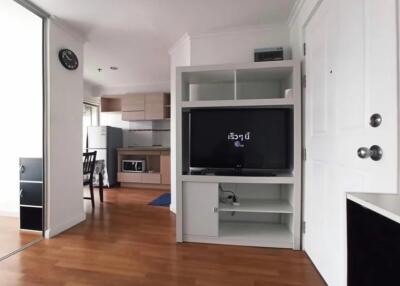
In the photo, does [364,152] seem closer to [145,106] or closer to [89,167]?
[89,167]

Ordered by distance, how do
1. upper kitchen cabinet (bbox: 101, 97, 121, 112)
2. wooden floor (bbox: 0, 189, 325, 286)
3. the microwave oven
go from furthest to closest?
upper kitchen cabinet (bbox: 101, 97, 121, 112) → the microwave oven → wooden floor (bbox: 0, 189, 325, 286)

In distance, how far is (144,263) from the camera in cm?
186

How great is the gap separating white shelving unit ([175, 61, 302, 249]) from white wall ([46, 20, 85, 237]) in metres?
1.34

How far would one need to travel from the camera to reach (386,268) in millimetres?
594

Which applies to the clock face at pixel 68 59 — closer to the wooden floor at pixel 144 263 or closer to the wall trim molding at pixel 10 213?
the wooden floor at pixel 144 263

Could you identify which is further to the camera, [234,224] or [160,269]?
[234,224]

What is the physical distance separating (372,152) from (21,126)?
11.3 ft

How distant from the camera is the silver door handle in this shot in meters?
1.00

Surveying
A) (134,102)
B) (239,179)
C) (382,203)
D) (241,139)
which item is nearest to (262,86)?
(241,139)

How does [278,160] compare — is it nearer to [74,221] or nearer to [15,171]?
[74,221]

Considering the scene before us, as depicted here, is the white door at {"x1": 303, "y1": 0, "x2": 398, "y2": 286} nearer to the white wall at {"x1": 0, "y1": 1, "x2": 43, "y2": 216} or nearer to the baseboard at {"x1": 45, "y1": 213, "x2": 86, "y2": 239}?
the baseboard at {"x1": 45, "y1": 213, "x2": 86, "y2": 239}

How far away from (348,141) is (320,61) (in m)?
0.75

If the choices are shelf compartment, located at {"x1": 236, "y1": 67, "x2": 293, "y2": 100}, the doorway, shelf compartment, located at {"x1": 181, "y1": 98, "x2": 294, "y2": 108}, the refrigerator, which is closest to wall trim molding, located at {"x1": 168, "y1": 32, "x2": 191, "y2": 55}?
shelf compartment, located at {"x1": 236, "y1": 67, "x2": 293, "y2": 100}

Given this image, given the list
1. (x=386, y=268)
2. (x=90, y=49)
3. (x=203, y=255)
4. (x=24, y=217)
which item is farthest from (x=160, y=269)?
(x=90, y=49)
